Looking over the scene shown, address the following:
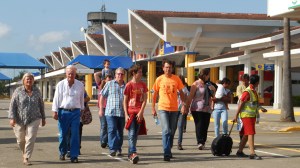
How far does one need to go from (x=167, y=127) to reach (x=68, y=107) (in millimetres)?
1757

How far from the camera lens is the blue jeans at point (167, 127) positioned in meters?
10.2

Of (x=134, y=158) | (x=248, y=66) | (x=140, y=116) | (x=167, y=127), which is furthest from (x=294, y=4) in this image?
(x=248, y=66)

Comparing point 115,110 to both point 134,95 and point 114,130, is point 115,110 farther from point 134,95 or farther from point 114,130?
point 134,95

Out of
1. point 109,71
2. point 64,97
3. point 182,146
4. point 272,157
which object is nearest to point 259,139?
point 182,146

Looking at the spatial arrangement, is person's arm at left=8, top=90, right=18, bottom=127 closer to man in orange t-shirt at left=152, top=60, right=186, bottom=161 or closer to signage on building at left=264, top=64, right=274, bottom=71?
man in orange t-shirt at left=152, top=60, right=186, bottom=161

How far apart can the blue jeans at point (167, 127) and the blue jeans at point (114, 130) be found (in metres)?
0.81

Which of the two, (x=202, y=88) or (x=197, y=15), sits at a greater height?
(x=197, y=15)

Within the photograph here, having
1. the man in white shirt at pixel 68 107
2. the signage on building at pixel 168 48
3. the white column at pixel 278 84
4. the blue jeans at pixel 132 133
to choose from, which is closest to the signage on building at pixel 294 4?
the blue jeans at pixel 132 133

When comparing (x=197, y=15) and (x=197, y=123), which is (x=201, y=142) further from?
(x=197, y=15)

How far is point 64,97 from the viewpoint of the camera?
33.4 feet

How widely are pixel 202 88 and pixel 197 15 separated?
4010cm

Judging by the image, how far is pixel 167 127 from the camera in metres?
10.3

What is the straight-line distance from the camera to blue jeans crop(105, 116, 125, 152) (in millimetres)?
10594

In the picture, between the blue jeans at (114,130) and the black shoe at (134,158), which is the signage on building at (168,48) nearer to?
the blue jeans at (114,130)
